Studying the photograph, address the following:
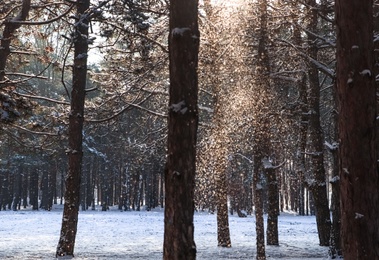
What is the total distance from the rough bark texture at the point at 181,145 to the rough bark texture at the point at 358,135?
1791 millimetres

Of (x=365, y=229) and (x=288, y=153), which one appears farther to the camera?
(x=288, y=153)

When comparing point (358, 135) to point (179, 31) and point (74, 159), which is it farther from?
point (74, 159)

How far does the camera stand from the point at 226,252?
48.1 ft

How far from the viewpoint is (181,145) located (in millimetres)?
5730

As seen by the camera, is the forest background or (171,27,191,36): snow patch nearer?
(171,27,191,36): snow patch

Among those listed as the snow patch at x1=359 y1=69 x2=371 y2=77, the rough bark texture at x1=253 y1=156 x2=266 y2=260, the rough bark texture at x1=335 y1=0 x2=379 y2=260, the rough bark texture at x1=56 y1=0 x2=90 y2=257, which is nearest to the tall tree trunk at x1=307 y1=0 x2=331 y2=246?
the rough bark texture at x1=253 y1=156 x2=266 y2=260

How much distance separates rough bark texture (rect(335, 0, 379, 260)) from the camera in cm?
544

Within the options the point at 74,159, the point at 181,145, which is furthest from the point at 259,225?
the point at 181,145

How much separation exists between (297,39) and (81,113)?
6616 mm

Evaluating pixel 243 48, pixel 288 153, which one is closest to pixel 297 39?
pixel 243 48

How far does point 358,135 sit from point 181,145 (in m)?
2.05

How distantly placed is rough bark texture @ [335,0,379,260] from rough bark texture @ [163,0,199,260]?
1.79 meters

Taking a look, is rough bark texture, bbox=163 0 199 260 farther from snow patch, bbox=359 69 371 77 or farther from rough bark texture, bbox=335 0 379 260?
snow patch, bbox=359 69 371 77

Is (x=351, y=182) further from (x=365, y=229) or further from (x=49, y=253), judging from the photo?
(x=49, y=253)
